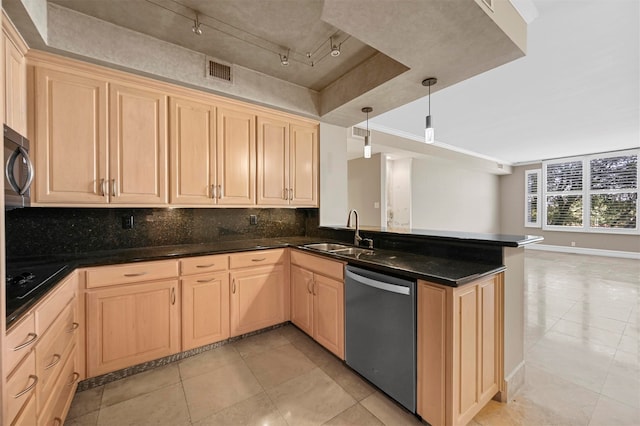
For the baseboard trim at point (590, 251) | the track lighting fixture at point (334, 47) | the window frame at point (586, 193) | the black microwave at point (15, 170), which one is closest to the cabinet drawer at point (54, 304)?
the black microwave at point (15, 170)

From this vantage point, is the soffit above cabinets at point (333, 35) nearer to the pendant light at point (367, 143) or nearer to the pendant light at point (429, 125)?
the pendant light at point (429, 125)

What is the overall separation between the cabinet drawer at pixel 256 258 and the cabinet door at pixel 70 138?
1.16m

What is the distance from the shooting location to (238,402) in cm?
187

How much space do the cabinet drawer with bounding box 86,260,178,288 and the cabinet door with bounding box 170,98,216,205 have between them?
24.2 inches

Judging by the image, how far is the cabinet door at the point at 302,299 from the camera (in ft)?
8.55

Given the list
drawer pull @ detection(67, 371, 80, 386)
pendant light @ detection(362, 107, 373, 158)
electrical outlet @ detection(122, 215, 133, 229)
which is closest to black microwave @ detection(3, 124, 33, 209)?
electrical outlet @ detection(122, 215, 133, 229)

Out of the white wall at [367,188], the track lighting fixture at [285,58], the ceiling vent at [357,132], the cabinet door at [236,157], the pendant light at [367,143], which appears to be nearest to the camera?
the track lighting fixture at [285,58]

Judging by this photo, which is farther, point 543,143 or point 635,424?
point 543,143

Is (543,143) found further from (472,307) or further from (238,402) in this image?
(238,402)

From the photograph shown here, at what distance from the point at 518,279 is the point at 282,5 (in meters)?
2.59

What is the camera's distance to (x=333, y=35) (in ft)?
7.52

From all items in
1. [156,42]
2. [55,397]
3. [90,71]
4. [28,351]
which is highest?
[156,42]

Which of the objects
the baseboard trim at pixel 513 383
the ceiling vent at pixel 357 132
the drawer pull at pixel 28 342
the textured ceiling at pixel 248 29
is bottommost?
the baseboard trim at pixel 513 383

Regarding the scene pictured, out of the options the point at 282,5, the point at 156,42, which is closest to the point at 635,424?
the point at 282,5
